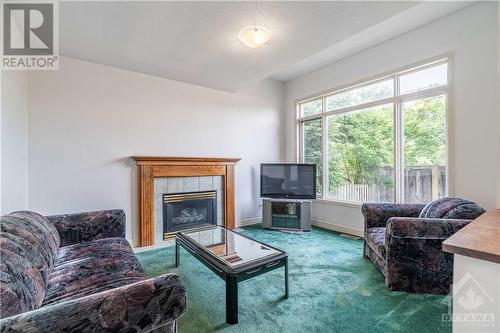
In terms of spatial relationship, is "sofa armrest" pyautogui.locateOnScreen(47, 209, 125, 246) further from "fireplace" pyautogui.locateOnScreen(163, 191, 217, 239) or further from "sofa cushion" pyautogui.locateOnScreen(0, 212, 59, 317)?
"fireplace" pyautogui.locateOnScreen(163, 191, 217, 239)

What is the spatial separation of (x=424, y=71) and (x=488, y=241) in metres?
3.04

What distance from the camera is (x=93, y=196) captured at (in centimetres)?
323

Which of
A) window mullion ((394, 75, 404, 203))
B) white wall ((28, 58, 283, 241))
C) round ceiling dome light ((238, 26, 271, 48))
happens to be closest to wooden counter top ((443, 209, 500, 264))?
round ceiling dome light ((238, 26, 271, 48))

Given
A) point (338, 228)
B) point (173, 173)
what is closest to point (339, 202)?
point (338, 228)

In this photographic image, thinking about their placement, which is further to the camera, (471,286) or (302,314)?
(302,314)

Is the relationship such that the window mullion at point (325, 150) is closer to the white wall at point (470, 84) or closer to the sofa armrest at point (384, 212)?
the white wall at point (470, 84)

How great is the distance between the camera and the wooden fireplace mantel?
11.5 feet

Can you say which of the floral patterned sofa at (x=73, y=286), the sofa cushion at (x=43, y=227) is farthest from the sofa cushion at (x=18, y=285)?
the sofa cushion at (x=43, y=227)

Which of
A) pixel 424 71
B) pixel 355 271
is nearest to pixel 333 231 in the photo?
pixel 355 271

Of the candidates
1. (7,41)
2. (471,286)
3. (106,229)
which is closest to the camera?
(471,286)

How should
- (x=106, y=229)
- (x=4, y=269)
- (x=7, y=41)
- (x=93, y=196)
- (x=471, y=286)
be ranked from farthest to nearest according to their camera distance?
(x=93, y=196)
(x=106, y=229)
(x=7, y=41)
(x=4, y=269)
(x=471, y=286)

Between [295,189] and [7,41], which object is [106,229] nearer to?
[7,41]

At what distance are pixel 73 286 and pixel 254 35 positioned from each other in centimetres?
249

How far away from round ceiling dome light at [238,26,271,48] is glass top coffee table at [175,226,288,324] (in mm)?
2046
